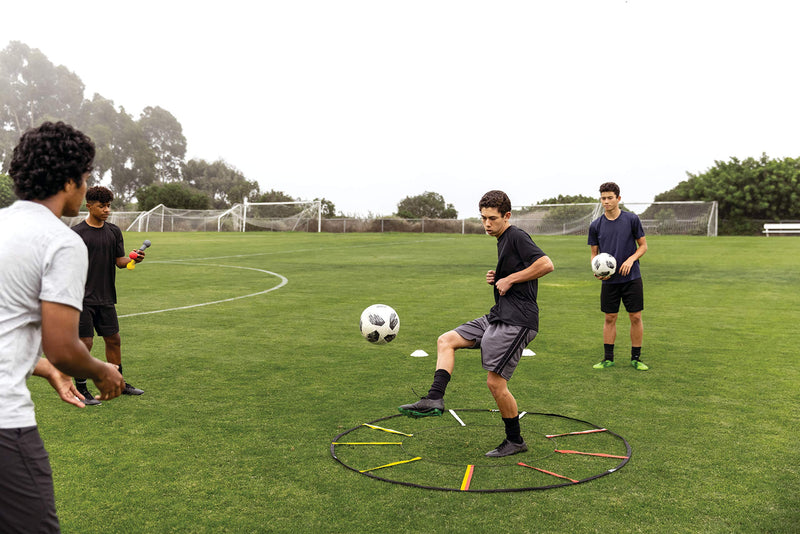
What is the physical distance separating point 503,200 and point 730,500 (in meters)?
2.98

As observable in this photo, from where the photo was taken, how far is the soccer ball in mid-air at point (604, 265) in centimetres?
962

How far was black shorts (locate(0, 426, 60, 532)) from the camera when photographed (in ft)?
8.95

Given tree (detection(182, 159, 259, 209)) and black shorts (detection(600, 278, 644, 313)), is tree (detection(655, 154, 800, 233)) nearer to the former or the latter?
black shorts (detection(600, 278, 644, 313))

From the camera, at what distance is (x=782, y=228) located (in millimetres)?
56219

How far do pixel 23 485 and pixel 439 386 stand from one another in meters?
3.84

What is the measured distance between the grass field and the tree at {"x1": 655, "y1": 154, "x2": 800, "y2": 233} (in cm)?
5017

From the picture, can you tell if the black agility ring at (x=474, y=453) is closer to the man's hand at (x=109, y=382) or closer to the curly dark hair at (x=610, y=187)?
the man's hand at (x=109, y=382)

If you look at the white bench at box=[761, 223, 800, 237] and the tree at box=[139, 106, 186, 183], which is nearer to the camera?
the white bench at box=[761, 223, 800, 237]

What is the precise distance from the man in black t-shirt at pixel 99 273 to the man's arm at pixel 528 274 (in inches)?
170

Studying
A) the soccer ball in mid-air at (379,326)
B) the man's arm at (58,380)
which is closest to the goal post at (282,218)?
the soccer ball in mid-air at (379,326)

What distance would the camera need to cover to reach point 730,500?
5.13 meters

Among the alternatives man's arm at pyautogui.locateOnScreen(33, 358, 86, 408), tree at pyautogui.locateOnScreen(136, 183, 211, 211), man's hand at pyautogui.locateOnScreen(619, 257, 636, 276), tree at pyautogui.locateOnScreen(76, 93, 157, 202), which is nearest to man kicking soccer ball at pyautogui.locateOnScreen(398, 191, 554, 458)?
man's arm at pyautogui.locateOnScreen(33, 358, 86, 408)

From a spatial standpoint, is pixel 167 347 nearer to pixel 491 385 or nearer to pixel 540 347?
pixel 540 347

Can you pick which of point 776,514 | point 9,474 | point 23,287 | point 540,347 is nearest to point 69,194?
point 23,287
